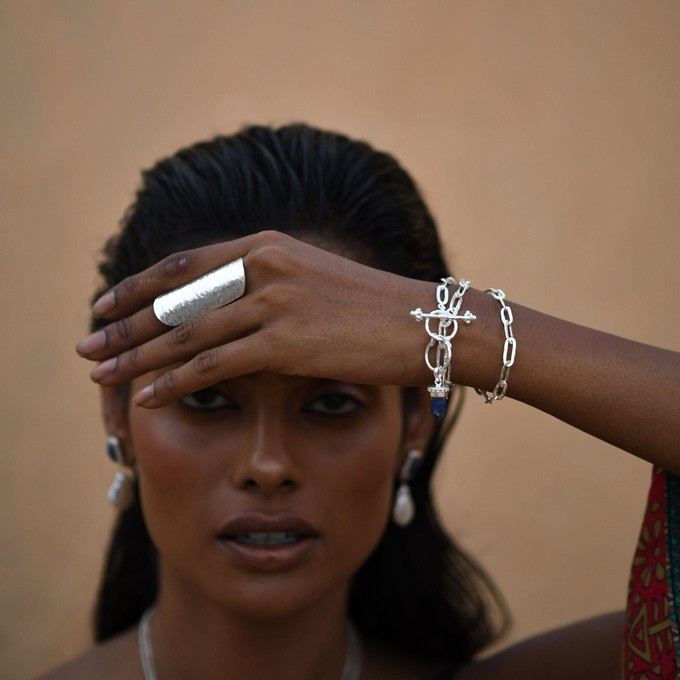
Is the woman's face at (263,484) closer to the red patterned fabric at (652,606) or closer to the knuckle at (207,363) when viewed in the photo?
the knuckle at (207,363)

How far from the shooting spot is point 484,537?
14.4 ft

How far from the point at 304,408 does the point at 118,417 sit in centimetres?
51

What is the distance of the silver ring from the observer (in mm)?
1837

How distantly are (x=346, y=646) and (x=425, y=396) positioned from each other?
65 centimetres

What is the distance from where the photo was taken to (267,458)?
6.86 ft

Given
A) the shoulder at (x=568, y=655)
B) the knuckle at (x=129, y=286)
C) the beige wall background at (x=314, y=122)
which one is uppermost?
the beige wall background at (x=314, y=122)

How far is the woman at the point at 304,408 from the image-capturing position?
73.2 inches

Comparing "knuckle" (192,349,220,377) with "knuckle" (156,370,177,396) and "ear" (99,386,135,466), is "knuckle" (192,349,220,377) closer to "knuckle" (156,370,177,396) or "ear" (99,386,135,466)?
"knuckle" (156,370,177,396)

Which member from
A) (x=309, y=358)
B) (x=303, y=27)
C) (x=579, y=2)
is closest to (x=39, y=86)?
(x=303, y=27)

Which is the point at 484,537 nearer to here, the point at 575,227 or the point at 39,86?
the point at 575,227

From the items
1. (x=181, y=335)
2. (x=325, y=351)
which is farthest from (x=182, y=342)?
(x=325, y=351)

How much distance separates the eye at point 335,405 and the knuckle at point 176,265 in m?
0.46

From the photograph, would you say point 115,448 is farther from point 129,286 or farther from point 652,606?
point 652,606

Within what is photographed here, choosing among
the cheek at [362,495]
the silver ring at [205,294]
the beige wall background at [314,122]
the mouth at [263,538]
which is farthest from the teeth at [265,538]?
the beige wall background at [314,122]
